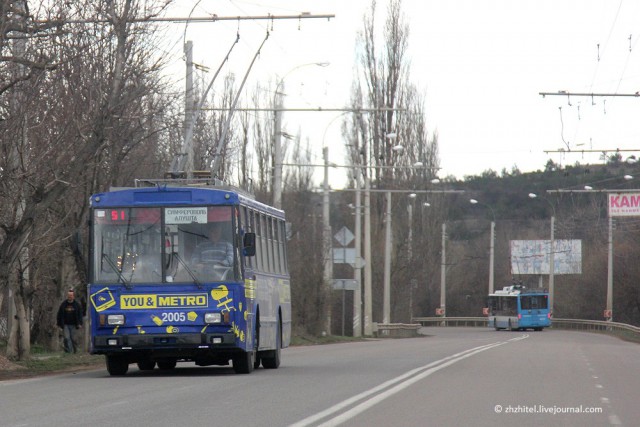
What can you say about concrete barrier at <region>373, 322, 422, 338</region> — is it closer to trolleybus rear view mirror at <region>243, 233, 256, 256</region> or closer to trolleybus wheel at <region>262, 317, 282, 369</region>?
trolleybus wheel at <region>262, 317, 282, 369</region>

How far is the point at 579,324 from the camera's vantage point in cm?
8369

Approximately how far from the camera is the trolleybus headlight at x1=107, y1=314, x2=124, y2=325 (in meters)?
18.8

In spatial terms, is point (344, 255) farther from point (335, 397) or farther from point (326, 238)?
point (335, 397)

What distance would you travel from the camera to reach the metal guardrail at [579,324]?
200 ft

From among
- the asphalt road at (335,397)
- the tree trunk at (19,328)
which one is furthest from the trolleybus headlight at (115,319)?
the tree trunk at (19,328)

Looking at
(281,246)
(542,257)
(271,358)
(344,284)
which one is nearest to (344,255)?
(344,284)

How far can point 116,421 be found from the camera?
38.6 feet

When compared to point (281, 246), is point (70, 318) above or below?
below

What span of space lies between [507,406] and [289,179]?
48742 millimetres

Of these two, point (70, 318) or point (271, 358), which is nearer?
point (271, 358)

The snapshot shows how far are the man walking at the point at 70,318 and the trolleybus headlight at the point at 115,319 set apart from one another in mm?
10295

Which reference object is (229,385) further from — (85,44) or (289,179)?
(289,179)

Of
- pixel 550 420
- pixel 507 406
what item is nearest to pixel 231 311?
pixel 507 406

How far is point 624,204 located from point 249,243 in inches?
1422
